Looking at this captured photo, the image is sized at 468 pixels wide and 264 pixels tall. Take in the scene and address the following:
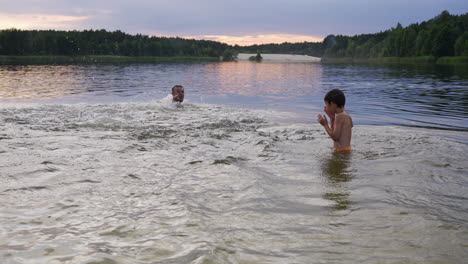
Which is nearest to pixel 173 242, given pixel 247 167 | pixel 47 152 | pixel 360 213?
pixel 360 213

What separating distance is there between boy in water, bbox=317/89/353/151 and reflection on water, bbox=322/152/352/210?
300mm

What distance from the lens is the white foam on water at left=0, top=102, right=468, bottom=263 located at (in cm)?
328

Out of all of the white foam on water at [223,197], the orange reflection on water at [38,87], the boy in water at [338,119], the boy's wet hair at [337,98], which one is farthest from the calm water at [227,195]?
the orange reflection on water at [38,87]

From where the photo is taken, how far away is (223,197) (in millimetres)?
4762

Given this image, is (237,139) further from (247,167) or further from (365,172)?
(365,172)

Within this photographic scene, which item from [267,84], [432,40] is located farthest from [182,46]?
[267,84]

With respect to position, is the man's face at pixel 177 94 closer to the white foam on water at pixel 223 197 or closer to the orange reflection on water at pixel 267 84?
the white foam on water at pixel 223 197

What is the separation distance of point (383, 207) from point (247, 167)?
257cm

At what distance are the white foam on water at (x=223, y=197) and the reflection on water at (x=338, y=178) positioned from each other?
1.1 inches

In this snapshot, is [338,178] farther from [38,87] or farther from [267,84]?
[267,84]

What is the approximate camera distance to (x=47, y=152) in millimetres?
7039

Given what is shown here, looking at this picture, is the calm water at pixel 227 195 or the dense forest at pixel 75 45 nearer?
the calm water at pixel 227 195

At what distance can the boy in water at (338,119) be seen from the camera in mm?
7041

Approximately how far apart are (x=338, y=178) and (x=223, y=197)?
2.08 m
